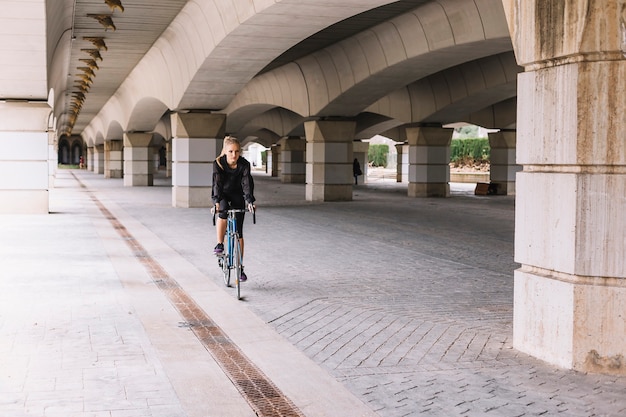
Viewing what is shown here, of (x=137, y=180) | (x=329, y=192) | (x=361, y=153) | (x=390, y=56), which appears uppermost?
(x=390, y=56)

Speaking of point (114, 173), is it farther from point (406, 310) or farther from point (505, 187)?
point (406, 310)

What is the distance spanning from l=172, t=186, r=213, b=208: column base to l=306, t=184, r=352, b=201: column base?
4.74m

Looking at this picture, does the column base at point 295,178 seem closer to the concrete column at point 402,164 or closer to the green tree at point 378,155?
the concrete column at point 402,164

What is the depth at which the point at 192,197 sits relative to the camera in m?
24.8

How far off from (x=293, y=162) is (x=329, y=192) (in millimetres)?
21036

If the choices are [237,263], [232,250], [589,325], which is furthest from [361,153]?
[589,325]

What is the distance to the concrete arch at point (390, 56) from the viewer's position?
60.2 ft

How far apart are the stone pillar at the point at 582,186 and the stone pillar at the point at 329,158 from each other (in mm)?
21354

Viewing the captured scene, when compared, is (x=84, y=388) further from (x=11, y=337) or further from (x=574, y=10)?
(x=574, y=10)

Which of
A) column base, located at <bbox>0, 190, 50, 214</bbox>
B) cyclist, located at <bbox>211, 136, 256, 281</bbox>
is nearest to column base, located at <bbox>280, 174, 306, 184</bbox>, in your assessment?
column base, located at <bbox>0, 190, 50, 214</bbox>

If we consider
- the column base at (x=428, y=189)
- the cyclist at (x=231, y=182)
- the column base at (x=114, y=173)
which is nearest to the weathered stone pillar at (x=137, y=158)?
the column base at (x=114, y=173)

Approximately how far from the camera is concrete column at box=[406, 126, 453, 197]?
3108 centimetres

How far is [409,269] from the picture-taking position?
11797mm

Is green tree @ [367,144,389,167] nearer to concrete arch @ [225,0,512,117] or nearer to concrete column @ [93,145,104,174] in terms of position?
concrete column @ [93,145,104,174]
